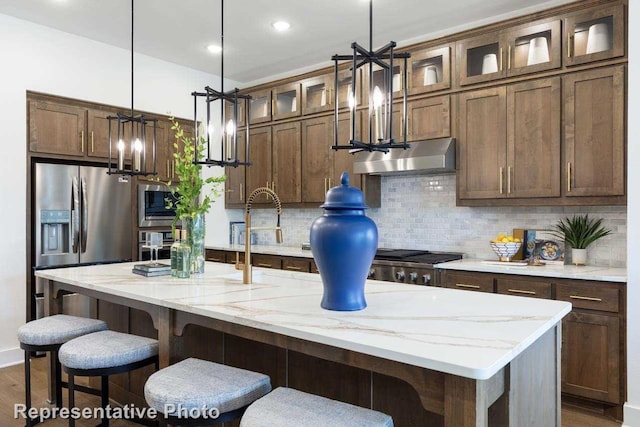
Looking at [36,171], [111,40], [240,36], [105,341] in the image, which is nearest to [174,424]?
[105,341]

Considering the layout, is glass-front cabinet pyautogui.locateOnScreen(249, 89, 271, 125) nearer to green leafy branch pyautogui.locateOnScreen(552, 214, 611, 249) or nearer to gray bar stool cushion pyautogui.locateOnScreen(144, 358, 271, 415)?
green leafy branch pyautogui.locateOnScreen(552, 214, 611, 249)

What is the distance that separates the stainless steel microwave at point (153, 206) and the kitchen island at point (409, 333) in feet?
7.83

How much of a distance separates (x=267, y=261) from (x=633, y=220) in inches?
125

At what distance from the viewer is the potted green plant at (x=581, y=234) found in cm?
335

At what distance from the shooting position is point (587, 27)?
10.4 ft

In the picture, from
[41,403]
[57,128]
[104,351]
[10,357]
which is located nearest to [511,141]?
[104,351]

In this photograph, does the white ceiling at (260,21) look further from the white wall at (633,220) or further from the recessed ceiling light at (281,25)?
the white wall at (633,220)

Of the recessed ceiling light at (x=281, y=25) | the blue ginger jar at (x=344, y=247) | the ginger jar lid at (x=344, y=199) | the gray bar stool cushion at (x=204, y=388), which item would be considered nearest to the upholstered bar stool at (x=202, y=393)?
the gray bar stool cushion at (x=204, y=388)

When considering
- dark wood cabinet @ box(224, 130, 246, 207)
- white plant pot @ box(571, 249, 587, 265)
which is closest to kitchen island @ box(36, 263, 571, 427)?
white plant pot @ box(571, 249, 587, 265)

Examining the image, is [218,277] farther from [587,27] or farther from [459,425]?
[587,27]

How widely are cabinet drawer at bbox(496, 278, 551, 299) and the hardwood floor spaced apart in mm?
759

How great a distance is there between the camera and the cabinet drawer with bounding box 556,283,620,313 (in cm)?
279

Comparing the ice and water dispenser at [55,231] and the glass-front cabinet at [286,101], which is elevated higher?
the glass-front cabinet at [286,101]

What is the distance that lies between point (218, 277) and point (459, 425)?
5.61ft
